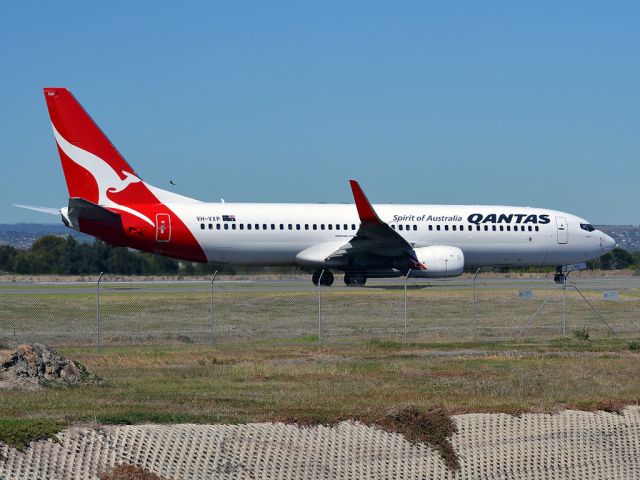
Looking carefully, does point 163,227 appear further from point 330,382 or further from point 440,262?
point 330,382

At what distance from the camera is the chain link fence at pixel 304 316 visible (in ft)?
82.9

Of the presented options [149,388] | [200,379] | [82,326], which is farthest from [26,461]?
[82,326]

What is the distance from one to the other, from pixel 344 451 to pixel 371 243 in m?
27.9

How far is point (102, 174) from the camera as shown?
38594 millimetres

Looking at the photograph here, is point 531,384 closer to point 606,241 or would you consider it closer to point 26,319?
point 26,319

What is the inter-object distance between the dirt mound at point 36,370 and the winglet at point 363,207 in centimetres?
2114

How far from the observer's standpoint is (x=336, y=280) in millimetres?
46344

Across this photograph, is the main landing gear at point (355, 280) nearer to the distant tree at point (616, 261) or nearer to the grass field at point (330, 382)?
the grass field at point (330, 382)

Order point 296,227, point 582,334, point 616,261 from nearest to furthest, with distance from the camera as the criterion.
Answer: point 582,334 → point 296,227 → point 616,261

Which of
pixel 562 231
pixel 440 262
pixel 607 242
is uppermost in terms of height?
pixel 562 231

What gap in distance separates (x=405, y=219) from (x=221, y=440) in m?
31.1

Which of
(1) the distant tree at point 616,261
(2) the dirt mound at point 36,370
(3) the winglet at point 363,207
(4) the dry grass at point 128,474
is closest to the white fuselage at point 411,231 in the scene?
(3) the winglet at point 363,207

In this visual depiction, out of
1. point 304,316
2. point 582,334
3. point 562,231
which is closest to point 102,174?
point 304,316

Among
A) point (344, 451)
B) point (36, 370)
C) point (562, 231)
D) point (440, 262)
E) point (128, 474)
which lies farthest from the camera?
point (562, 231)
